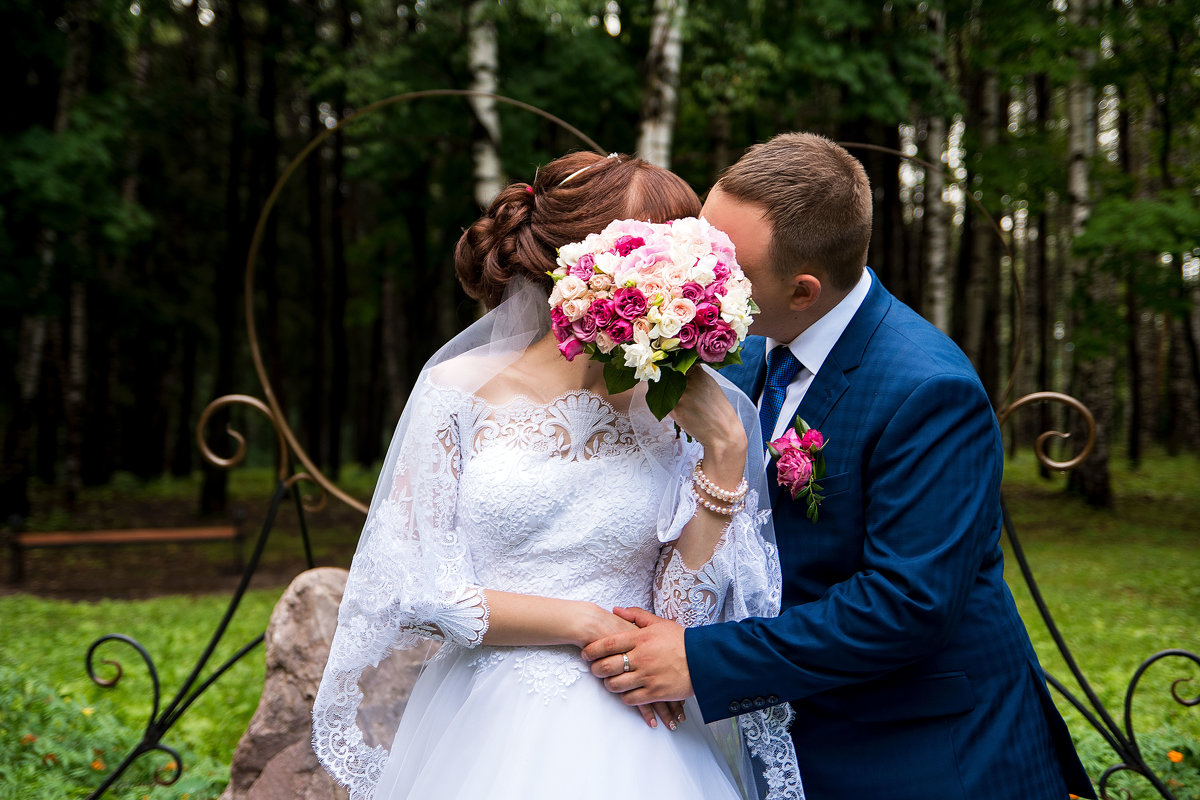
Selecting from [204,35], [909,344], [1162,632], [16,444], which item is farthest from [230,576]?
[204,35]

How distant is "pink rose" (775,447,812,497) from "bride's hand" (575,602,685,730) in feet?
1.82

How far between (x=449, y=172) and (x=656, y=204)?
12.9 metres

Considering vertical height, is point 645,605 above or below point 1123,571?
above

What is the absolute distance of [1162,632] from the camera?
26.3 ft

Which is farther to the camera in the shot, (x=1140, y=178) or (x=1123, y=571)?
(x=1140, y=178)

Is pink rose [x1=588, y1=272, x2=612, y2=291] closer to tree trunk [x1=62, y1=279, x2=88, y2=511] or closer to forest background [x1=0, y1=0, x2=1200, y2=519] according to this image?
forest background [x1=0, y1=0, x2=1200, y2=519]

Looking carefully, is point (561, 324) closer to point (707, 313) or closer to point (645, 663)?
point (707, 313)

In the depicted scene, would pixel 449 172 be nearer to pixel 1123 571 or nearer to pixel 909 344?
pixel 1123 571

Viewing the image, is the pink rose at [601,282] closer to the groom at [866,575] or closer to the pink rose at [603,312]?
the pink rose at [603,312]

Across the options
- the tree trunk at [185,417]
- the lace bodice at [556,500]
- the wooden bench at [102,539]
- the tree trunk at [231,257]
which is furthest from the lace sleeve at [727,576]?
the tree trunk at [185,417]

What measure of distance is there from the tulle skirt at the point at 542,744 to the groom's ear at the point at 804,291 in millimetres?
1118

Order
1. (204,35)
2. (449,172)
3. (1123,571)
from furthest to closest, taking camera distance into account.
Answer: (204,35)
(449,172)
(1123,571)

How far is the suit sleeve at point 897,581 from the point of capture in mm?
2223

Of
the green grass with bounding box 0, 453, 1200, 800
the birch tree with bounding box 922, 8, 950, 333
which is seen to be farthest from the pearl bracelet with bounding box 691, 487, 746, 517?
the birch tree with bounding box 922, 8, 950, 333
